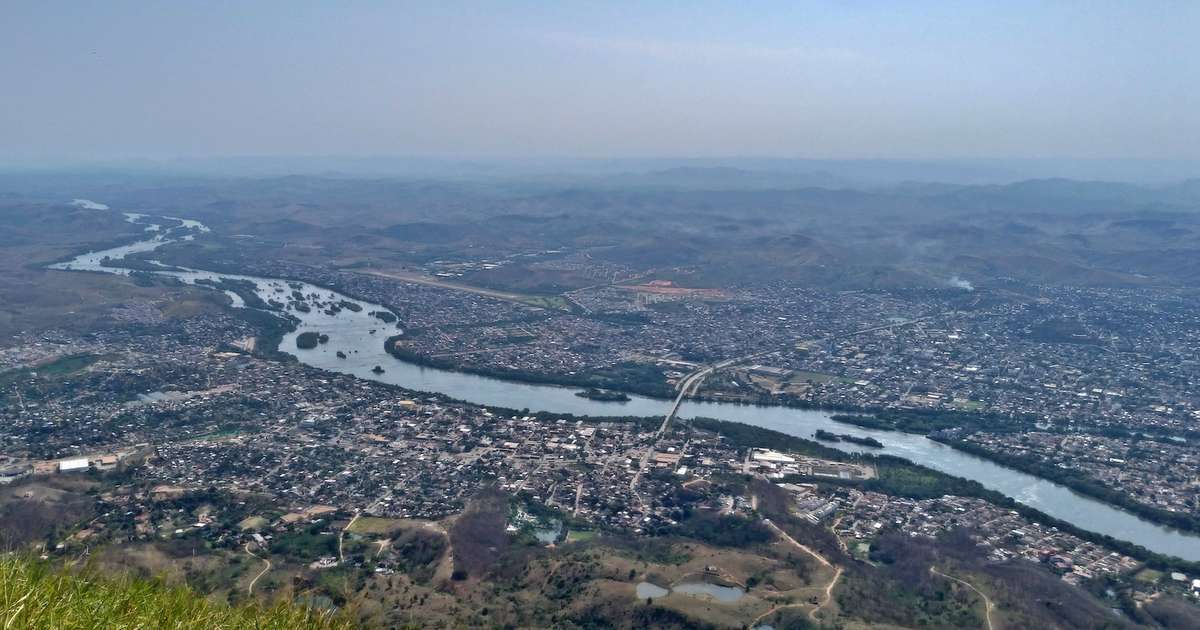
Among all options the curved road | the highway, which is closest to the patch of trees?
the highway

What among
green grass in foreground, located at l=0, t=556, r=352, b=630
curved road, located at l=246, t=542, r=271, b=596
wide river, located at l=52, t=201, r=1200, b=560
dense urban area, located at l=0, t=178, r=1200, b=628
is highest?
green grass in foreground, located at l=0, t=556, r=352, b=630

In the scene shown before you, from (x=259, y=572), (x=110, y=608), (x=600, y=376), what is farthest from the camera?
(x=600, y=376)

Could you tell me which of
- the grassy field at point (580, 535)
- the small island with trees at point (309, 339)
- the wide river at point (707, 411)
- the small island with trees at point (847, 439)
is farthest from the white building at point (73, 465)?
the small island with trees at point (847, 439)

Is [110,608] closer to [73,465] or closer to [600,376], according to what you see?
[73,465]

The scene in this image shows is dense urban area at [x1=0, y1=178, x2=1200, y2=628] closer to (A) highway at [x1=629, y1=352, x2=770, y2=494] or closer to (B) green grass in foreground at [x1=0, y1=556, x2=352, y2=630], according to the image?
(A) highway at [x1=629, y1=352, x2=770, y2=494]

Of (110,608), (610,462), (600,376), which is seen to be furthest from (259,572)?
(600,376)

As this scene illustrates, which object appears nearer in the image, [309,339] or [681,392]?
[681,392]
